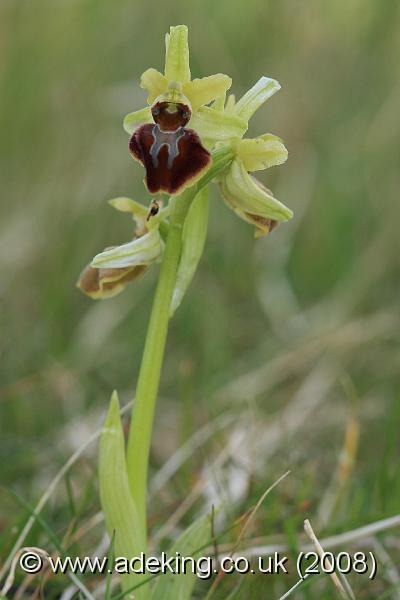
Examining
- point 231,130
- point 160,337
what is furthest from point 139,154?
point 160,337

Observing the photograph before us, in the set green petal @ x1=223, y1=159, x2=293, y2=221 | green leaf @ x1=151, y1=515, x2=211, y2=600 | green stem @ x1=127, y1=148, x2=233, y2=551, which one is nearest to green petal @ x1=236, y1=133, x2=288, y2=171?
green petal @ x1=223, y1=159, x2=293, y2=221

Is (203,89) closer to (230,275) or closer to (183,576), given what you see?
(183,576)

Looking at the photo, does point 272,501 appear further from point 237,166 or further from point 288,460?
point 237,166

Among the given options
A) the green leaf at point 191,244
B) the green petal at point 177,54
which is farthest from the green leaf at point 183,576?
the green petal at point 177,54

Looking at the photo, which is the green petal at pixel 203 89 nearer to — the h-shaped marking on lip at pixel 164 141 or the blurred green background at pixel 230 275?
the h-shaped marking on lip at pixel 164 141

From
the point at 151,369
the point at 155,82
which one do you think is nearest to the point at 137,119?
the point at 155,82

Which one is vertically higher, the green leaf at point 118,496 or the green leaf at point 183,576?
the green leaf at point 118,496
